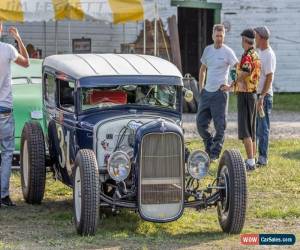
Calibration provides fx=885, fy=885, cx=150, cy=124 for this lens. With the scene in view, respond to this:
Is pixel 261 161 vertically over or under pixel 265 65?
under

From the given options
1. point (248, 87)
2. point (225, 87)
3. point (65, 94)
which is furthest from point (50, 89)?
point (225, 87)

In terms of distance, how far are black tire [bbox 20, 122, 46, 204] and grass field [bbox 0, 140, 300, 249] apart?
0.13 meters

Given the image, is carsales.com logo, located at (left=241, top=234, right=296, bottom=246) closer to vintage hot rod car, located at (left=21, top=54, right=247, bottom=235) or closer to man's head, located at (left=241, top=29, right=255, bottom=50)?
vintage hot rod car, located at (left=21, top=54, right=247, bottom=235)

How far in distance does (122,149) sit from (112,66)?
97 centimetres

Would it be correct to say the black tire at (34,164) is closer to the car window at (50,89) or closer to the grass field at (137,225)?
the grass field at (137,225)

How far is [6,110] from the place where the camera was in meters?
8.75

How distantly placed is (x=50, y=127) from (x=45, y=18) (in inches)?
296

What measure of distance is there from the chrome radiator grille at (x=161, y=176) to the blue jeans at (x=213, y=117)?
4.09 m

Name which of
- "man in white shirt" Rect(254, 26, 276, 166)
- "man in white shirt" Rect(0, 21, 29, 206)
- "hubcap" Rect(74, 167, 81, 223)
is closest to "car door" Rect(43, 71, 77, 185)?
"man in white shirt" Rect(0, 21, 29, 206)

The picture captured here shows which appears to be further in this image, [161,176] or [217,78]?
[217,78]

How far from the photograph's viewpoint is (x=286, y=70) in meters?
23.7

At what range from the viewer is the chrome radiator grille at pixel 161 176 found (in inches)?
292

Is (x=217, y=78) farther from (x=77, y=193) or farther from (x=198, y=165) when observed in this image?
(x=77, y=193)

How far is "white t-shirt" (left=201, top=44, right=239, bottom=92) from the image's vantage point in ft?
37.8
